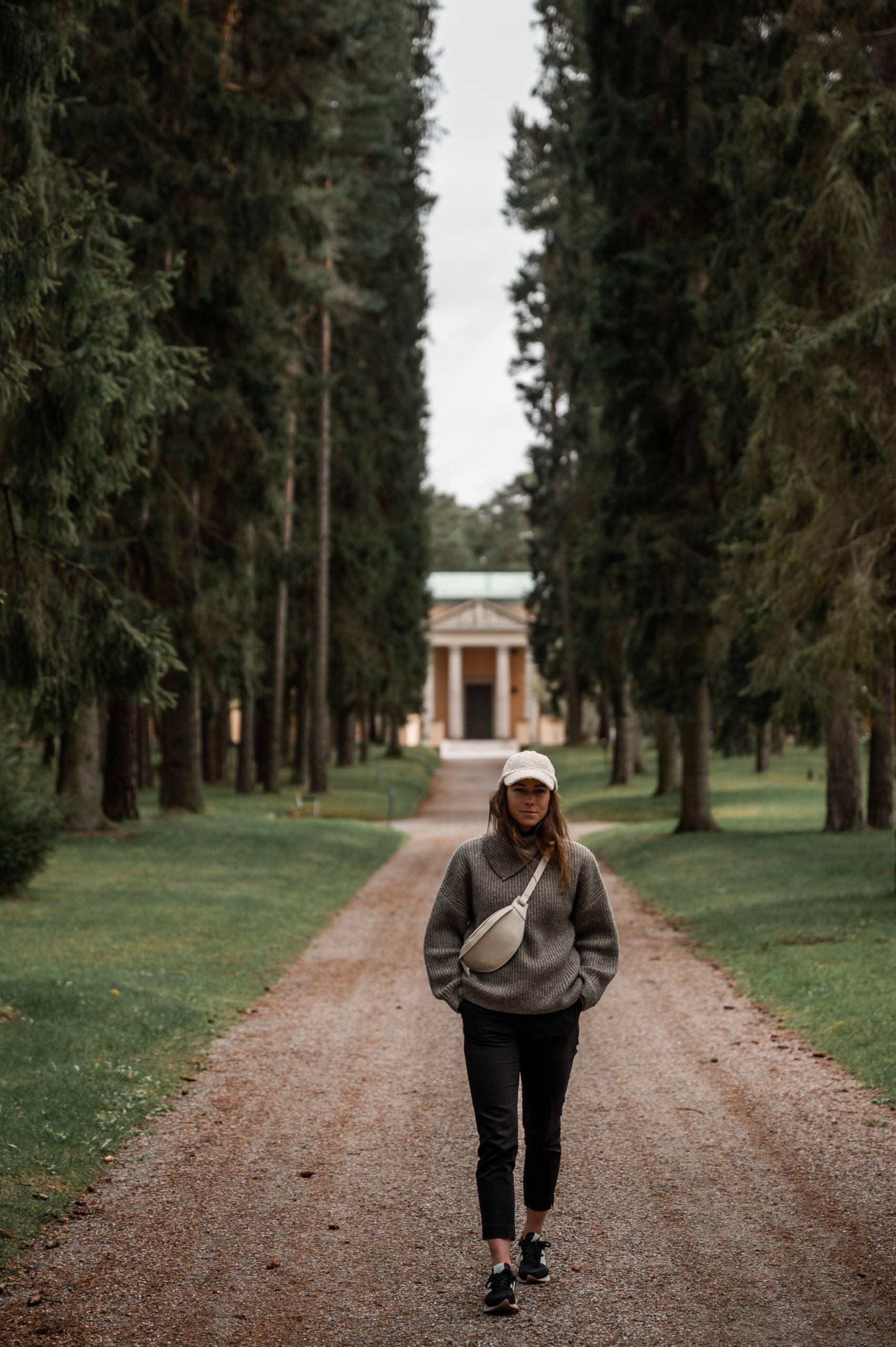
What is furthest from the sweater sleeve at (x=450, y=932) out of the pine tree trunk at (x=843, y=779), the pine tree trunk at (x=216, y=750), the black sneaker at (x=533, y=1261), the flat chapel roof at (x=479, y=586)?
the flat chapel roof at (x=479, y=586)

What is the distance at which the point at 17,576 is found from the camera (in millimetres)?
10320

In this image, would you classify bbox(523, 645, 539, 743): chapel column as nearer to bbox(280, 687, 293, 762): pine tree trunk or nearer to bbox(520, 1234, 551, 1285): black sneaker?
bbox(280, 687, 293, 762): pine tree trunk

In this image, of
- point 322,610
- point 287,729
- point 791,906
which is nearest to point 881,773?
point 791,906

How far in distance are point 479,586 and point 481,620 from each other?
36.8 feet

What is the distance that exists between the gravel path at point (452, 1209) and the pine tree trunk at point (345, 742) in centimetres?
3692

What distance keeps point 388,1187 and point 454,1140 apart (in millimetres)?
725

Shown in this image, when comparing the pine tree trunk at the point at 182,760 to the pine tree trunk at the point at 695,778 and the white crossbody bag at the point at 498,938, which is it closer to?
the pine tree trunk at the point at 695,778

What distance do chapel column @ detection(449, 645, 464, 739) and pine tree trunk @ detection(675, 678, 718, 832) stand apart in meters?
63.5

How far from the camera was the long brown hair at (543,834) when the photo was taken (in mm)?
4215

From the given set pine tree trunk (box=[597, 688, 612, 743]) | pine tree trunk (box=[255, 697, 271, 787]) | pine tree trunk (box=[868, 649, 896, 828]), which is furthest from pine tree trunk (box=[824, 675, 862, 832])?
pine tree trunk (box=[597, 688, 612, 743])

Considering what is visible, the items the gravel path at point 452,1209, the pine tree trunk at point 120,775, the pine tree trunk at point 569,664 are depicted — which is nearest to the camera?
the gravel path at point 452,1209

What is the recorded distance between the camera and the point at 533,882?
165 inches

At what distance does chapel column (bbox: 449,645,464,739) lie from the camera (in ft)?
279

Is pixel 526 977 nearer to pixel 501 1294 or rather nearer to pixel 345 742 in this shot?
pixel 501 1294
